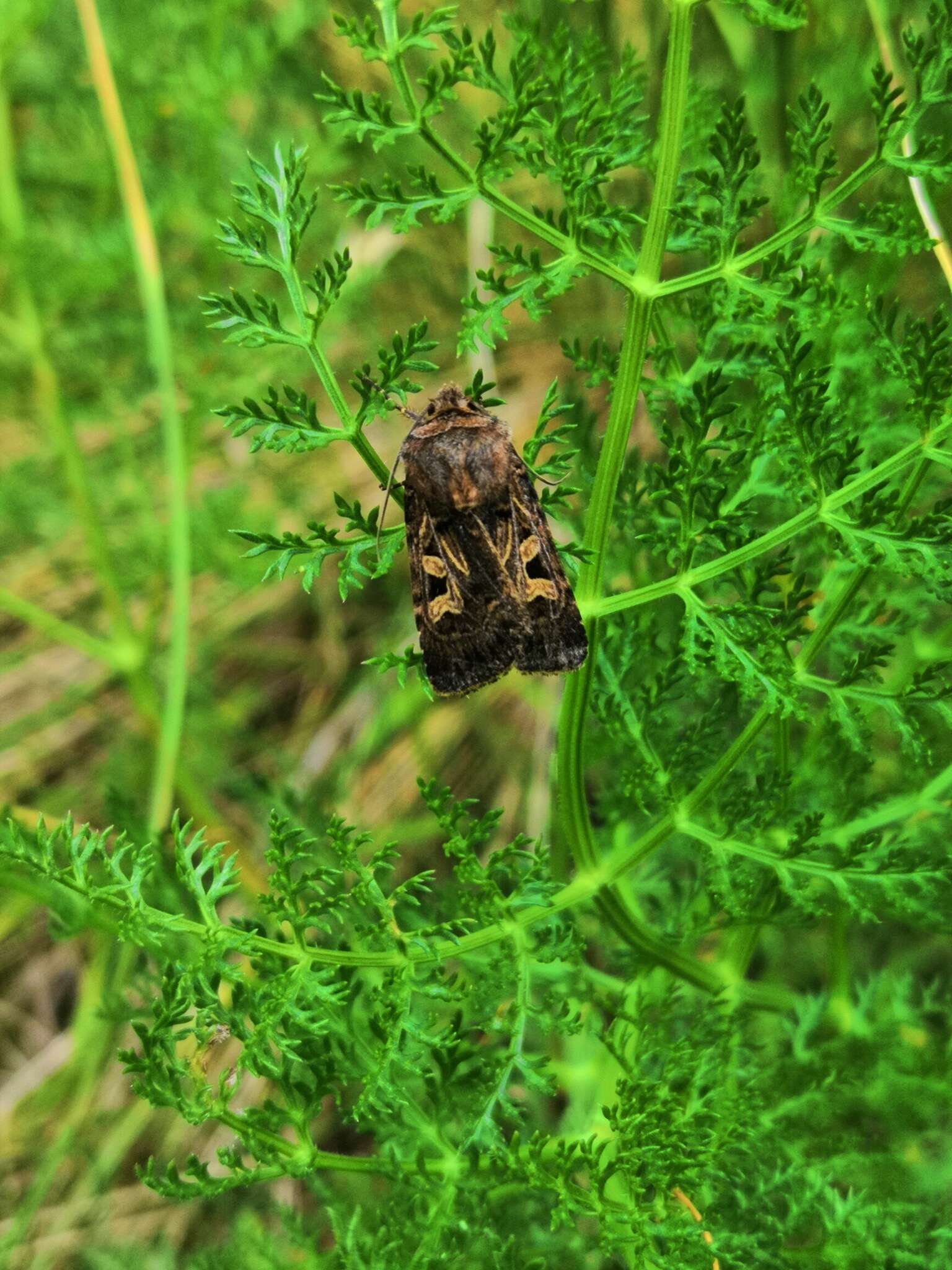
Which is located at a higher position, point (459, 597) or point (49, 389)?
point (49, 389)

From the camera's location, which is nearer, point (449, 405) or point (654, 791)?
point (654, 791)

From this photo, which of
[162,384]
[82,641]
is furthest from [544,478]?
[82,641]

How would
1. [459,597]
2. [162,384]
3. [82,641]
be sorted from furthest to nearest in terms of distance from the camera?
→ [82,641] → [162,384] → [459,597]

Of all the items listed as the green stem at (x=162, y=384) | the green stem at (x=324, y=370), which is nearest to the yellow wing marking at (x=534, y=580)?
the green stem at (x=324, y=370)

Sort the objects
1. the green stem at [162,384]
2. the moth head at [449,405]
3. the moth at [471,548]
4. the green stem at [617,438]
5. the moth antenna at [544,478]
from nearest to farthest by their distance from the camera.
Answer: the green stem at [617,438], the moth antenna at [544,478], the moth at [471,548], the moth head at [449,405], the green stem at [162,384]

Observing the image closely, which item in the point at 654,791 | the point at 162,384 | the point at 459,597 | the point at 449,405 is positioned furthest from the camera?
the point at 162,384

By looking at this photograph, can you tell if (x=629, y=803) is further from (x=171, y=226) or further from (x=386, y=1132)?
(x=171, y=226)

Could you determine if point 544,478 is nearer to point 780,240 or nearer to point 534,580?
point 534,580

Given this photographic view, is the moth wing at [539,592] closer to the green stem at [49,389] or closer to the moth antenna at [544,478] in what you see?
the moth antenna at [544,478]
